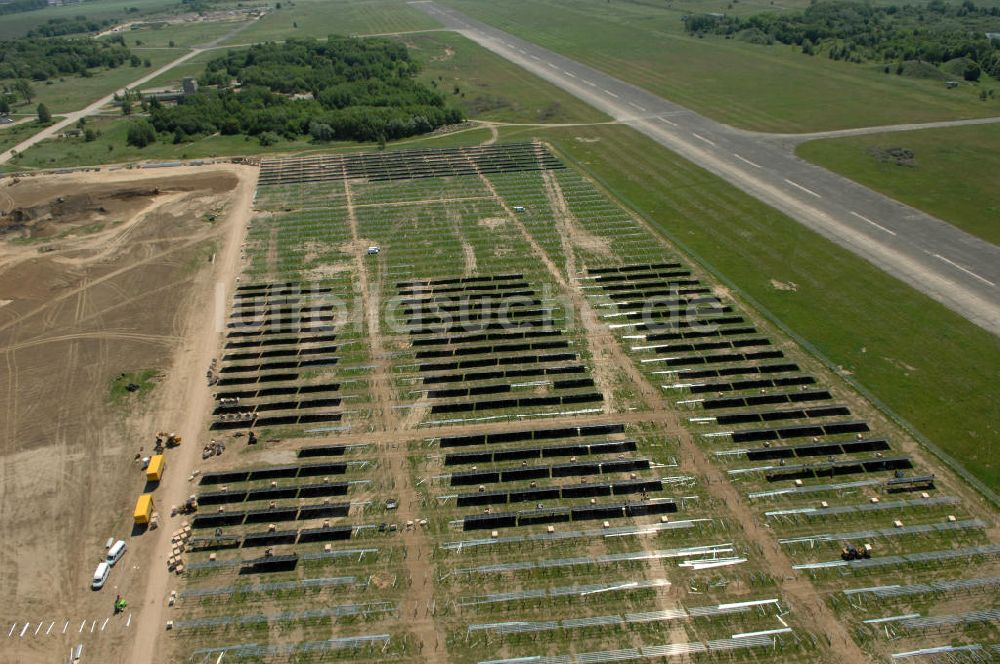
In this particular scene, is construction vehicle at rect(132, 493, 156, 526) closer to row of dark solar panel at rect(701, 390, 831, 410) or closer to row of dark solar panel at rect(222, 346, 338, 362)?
row of dark solar panel at rect(222, 346, 338, 362)

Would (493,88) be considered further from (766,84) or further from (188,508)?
(188,508)

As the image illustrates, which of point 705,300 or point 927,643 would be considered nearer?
point 927,643

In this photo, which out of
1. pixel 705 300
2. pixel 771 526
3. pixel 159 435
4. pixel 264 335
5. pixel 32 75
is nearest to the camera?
pixel 771 526

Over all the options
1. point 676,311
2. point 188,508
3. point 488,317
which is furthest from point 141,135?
point 676,311

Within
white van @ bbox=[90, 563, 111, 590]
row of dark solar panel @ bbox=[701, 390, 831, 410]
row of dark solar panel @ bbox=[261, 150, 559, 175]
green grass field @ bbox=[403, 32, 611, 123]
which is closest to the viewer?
white van @ bbox=[90, 563, 111, 590]

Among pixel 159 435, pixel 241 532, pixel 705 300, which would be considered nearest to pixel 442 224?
pixel 705 300

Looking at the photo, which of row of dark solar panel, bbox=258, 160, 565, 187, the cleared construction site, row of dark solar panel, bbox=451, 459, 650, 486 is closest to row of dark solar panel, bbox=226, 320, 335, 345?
the cleared construction site

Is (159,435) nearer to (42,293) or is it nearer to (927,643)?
(42,293)
